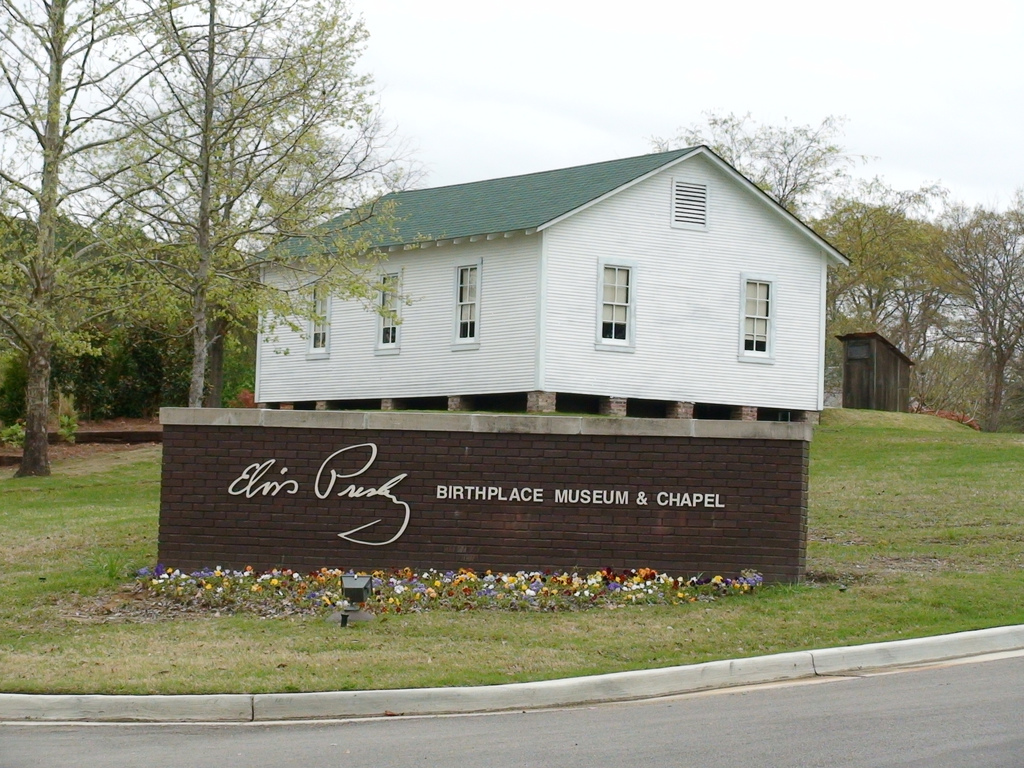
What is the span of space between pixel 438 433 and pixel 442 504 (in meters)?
0.73

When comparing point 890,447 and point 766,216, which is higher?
point 766,216

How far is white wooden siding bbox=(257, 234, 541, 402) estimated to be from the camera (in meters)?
28.3

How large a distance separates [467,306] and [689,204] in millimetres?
5383

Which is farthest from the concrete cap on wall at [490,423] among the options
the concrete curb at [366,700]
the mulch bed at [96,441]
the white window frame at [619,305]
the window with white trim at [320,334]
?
the window with white trim at [320,334]

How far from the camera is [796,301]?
3078 centimetres

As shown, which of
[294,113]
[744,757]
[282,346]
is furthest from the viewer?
[282,346]

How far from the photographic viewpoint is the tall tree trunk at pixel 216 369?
37.6 metres

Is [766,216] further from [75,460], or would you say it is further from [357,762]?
[357,762]

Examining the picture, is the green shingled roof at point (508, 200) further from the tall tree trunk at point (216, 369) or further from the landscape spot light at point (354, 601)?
the landscape spot light at point (354, 601)

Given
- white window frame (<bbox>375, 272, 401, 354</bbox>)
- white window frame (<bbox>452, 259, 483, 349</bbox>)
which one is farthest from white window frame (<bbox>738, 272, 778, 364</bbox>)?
white window frame (<bbox>375, 272, 401, 354</bbox>)

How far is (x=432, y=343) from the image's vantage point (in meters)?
30.1

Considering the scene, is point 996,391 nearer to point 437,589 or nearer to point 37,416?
point 37,416

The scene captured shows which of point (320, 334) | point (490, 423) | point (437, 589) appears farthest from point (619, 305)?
point (437, 589)

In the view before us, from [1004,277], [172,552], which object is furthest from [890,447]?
[1004,277]
